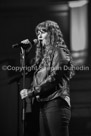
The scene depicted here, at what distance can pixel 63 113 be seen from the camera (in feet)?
6.66

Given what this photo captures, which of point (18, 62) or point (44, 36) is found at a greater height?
point (44, 36)

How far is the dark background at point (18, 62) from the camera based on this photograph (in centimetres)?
246

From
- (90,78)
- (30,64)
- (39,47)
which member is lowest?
(90,78)

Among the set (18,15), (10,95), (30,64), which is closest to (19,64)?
(30,64)

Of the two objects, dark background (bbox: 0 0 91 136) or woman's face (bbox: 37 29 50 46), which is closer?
woman's face (bbox: 37 29 50 46)

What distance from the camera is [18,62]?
2.53 metres

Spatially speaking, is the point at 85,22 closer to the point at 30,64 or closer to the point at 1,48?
the point at 30,64

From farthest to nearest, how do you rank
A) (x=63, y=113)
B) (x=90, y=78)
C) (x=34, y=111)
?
(x=90, y=78)
(x=34, y=111)
(x=63, y=113)

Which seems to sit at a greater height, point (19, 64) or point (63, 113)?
point (19, 64)

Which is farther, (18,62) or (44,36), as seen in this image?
(18,62)

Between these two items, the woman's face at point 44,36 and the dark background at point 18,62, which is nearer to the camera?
the woman's face at point 44,36

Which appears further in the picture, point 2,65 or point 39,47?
point 2,65

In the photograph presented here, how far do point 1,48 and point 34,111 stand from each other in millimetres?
702

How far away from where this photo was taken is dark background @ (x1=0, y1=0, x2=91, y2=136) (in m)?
2.46
